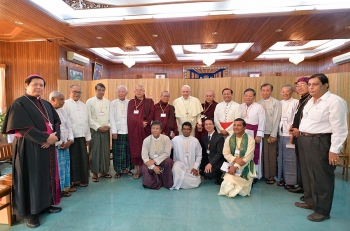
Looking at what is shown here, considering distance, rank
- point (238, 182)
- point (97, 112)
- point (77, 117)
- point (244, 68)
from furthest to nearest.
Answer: point (244, 68), point (97, 112), point (77, 117), point (238, 182)

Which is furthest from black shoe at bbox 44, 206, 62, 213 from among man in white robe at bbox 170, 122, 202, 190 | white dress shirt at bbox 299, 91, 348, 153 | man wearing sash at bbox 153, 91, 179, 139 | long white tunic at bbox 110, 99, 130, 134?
white dress shirt at bbox 299, 91, 348, 153

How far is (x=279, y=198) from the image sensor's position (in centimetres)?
329

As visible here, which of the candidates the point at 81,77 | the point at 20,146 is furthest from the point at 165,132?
the point at 81,77

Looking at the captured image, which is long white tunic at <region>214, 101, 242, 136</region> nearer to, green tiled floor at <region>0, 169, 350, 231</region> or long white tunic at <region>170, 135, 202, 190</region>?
long white tunic at <region>170, 135, 202, 190</region>

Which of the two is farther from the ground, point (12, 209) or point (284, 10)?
point (284, 10)

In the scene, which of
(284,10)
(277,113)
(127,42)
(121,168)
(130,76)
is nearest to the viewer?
(277,113)

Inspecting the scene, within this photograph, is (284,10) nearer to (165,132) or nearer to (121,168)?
(165,132)

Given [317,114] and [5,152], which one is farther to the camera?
[5,152]

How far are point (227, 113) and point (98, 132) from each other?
2.47 meters

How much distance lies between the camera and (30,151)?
8.18 ft

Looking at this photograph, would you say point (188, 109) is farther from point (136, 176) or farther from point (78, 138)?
point (78, 138)

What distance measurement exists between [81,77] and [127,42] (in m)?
2.86

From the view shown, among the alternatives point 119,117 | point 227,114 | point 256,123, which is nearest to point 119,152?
point 119,117

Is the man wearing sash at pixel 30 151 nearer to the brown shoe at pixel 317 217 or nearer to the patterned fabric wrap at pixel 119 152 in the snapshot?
the patterned fabric wrap at pixel 119 152
